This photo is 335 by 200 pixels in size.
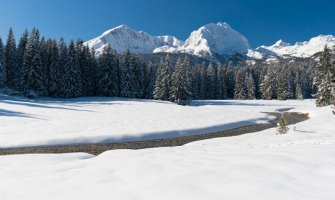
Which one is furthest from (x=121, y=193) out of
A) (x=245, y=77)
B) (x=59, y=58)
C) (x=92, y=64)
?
(x=245, y=77)

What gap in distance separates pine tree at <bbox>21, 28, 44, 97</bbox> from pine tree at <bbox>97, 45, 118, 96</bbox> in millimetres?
14277

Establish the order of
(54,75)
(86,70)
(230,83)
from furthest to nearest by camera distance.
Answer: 1. (230,83)
2. (86,70)
3. (54,75)

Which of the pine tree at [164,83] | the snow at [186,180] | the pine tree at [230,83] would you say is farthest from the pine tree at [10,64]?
the snow at [186,180]

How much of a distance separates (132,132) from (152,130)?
201 cm

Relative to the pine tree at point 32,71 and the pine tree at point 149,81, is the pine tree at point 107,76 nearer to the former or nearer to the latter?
the pine tree at point 149,81

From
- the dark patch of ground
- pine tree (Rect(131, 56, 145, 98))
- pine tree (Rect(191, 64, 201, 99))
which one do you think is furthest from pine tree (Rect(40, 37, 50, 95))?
the dark patch of ground

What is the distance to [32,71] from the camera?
62406 mm

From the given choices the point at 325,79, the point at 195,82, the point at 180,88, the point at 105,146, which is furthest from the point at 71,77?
the point at 325,79

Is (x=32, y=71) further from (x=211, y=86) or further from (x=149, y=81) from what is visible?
(x=211, y=86)

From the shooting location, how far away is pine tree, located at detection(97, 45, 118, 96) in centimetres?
7281

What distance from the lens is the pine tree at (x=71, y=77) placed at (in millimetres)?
65688

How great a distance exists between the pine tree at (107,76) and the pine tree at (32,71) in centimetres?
1428

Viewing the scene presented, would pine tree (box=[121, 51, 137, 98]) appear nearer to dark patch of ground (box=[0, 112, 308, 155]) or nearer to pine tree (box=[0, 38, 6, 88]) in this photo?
pine tree (box=[0, 38, 6, 88])

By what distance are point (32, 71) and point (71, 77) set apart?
782cm
